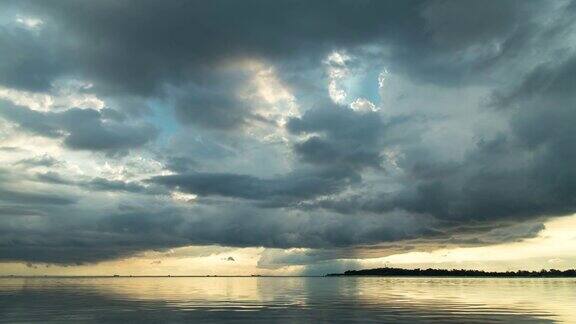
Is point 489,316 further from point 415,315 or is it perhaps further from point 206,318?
point 206,318

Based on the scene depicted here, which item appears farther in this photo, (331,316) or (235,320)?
(331,316)

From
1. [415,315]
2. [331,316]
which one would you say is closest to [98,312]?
[331,316]

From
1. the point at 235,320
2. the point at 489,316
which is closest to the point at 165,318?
the point at 235,320

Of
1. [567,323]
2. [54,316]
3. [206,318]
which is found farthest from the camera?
[54,316]

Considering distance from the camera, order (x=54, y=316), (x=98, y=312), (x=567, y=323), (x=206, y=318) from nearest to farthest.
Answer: (x=567, y=323) < (x=206, y=318) < (x=54, y=316) < (x=98, y=312)

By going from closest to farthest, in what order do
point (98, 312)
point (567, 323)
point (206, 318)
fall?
point (567, 323) < point (206, 318) < point (98, 312)

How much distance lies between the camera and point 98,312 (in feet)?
226

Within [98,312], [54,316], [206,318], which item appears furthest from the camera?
[98,312]

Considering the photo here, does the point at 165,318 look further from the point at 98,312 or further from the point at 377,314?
the point at 377,314

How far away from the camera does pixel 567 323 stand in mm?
55281

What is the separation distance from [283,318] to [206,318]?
29.8 feet

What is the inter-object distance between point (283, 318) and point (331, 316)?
647 centimetres

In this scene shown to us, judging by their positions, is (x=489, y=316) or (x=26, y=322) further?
(x=489, y=316)

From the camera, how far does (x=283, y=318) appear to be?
60094mm
